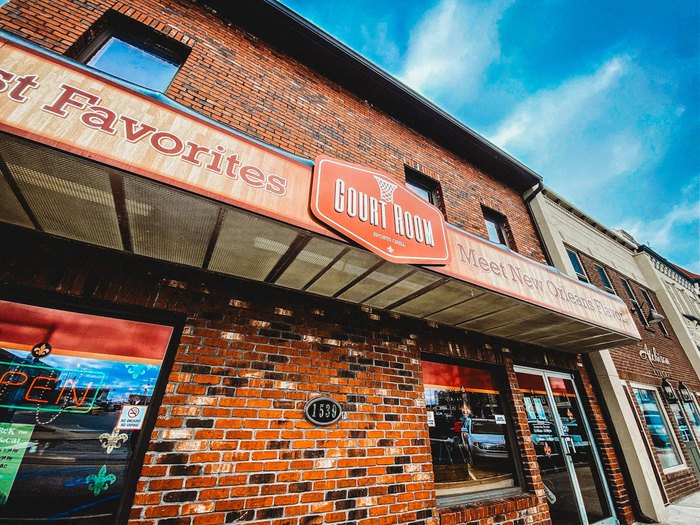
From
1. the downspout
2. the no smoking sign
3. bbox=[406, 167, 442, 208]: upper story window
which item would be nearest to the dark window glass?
the downspout

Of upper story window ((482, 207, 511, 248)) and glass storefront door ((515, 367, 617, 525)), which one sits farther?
upper story window ((482, 207, 511, 248))

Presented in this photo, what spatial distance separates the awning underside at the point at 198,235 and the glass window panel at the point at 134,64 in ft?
7.95

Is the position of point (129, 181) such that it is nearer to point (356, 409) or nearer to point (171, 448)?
point (171, 448)

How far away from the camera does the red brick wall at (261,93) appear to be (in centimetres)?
315

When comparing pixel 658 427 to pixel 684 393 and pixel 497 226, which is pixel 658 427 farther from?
pixel 497 226

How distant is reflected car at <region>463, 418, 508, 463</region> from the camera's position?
3965mm

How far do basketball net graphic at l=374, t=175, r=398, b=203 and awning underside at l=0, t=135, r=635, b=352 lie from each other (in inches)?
24.0

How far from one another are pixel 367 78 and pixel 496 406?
591cm

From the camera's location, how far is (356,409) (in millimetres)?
2951

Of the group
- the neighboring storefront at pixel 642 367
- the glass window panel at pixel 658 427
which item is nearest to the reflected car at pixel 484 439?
the neighboring storefront at pixel 642 367

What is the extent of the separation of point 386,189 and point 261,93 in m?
2.61

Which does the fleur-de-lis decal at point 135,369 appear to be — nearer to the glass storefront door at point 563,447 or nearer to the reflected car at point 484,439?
the reflected car at point 484,439

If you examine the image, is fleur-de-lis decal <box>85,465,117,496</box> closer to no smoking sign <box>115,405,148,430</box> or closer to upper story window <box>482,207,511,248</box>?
no smoking sign <box>115,405,148,430</box>

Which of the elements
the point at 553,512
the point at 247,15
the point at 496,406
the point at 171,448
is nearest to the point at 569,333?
the point at 496,406
